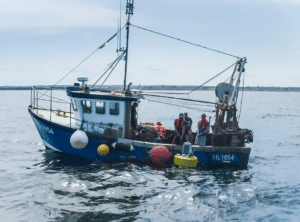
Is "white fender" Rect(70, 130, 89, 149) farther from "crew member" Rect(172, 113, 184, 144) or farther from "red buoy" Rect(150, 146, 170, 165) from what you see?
"crew member" Rect(172, 113, 184, 144)

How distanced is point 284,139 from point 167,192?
1930 centimetres

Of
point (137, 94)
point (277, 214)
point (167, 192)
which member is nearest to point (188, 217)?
point (167, 192)

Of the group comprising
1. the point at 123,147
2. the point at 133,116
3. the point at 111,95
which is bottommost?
the point at 123,147

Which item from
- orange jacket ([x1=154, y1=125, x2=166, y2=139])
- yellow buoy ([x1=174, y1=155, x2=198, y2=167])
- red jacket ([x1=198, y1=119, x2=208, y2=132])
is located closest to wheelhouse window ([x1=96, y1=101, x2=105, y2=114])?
orange jacket ([x1=154, y1=125, x2=166, y2=139])

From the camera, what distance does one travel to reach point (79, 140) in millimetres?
13539

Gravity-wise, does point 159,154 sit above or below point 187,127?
below

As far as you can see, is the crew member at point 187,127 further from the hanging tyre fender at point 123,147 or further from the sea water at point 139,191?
the hanging tyre fender at point 123,147

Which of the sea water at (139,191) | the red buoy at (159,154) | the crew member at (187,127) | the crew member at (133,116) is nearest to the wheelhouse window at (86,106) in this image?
the crew member at (133,116)

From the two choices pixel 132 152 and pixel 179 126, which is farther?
pixel 179 126

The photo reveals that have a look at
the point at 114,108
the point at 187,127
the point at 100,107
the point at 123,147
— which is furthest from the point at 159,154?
the point at 100,107

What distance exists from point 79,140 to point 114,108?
2393 millimetres

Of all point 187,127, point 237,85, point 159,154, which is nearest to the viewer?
point 159,154

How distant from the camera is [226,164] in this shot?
13.8m

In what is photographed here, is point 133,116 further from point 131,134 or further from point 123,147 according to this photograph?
point 123,147
